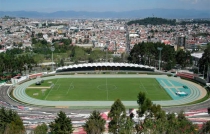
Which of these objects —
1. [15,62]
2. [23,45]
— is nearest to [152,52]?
[15,62]

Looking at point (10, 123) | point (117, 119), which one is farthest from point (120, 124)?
point (10, 123)

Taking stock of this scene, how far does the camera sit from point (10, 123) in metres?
19.2

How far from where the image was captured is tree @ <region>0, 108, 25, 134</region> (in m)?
17.7

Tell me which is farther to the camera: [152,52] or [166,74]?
[152,52]

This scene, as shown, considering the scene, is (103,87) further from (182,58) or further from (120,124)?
(182,58)

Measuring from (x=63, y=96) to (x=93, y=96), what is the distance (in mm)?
4261

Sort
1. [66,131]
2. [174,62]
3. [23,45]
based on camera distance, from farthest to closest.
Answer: [23,45], [174,62], [66,131]

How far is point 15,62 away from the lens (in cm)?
4747

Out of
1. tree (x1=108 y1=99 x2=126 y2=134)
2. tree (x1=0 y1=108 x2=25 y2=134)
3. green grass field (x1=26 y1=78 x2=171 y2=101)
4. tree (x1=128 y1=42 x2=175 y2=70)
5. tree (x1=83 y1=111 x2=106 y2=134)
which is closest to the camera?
tree (x1=0 y1=108 x2=25 y2=134)

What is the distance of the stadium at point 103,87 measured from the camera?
32650 mm

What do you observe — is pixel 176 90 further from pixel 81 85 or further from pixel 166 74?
pixel 81 85

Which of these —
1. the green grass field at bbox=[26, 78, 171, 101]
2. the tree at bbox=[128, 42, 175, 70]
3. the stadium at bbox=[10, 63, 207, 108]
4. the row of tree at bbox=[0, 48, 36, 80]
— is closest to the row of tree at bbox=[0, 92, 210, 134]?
the stadium at bbox=[10, 63, 207, 108]

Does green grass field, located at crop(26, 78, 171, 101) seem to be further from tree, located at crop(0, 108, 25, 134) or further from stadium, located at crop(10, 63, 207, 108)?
tree, located at crop(0, 108, 25, 134)

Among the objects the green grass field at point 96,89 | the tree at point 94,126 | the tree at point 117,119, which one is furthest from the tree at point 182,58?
the tree at point 94,126
